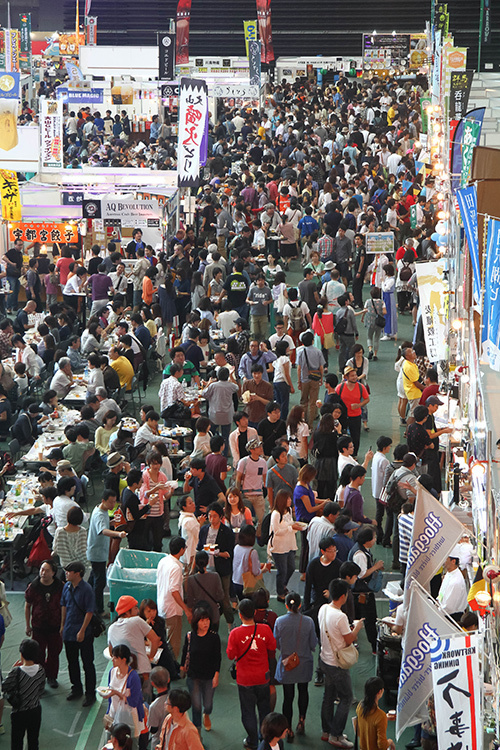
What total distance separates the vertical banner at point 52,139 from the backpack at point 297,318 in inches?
358

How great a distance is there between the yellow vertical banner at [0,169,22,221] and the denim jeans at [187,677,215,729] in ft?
38.7

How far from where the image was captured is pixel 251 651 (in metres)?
7.02

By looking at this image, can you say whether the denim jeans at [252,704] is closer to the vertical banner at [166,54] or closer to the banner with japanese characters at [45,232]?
the banner with japanese characters at [45,232]

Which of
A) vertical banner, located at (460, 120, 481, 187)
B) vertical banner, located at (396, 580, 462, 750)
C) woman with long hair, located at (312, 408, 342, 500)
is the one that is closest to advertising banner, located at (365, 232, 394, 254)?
vertical banner, located at (460, 120, 481, 187)

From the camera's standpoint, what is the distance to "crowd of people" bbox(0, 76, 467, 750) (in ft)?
23.6

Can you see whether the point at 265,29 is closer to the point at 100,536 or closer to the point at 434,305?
the point at 434,305

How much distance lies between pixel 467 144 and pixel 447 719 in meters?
8.35

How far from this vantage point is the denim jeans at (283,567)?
8.84 meters

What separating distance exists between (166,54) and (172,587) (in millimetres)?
24777

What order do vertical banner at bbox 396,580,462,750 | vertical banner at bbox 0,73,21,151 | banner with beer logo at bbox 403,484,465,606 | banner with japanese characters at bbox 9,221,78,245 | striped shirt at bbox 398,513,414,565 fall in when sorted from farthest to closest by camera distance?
vertical banner at bbox 0,73,21,151 → banner with japanese characters at bbox 9,221,78,245 → striped shirt at bbox 398,513,414,565 → banner with beer logo at bbox 403,484,465,606 → vertical banner at bbox 396,580,462,750

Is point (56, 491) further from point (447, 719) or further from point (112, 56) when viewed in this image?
point (112, 56)

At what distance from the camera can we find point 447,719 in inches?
215

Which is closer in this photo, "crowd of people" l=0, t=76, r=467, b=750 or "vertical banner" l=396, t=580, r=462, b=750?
"vertical banner" l=396, t=580, r=462, b=750

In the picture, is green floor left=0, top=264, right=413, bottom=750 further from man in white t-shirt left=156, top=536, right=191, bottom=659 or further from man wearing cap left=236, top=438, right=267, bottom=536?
man wearing cap left=236, top=438, right=267, bottom=536
